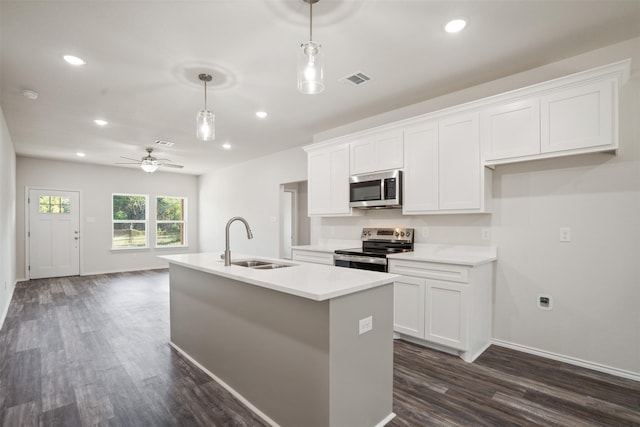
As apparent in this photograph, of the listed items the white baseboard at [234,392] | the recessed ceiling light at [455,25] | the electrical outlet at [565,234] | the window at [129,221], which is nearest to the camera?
the white baseboard at [234,392]

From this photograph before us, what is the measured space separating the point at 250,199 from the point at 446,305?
5093 mm

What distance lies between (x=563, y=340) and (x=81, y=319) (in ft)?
17.6

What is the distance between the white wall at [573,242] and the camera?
2455 millimetres

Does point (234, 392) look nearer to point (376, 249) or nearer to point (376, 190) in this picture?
point (376, 249)

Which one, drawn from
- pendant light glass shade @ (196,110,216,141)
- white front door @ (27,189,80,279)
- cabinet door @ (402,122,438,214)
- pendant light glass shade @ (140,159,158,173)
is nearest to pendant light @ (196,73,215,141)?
pendant light glass shade @ (196,110,216,141)

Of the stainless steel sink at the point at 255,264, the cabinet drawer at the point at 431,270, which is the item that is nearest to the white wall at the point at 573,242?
the cabinet drawer at the point at 431,270

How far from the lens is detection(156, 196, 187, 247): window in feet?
27.6

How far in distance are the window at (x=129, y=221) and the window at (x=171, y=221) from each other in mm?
322

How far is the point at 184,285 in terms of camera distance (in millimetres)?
2973

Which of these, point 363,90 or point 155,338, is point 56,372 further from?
point 363,90

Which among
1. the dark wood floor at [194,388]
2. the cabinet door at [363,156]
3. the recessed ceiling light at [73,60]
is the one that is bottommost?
the dark wood floor at [194,388]

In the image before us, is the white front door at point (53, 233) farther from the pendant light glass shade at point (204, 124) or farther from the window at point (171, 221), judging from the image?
the pendant light glass shade at point (204, 124)

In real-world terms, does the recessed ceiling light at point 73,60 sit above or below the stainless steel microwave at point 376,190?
above

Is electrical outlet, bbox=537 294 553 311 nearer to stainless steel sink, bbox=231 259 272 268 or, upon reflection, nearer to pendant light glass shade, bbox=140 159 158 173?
stainless steel sink, bbox=231 259 272 268
